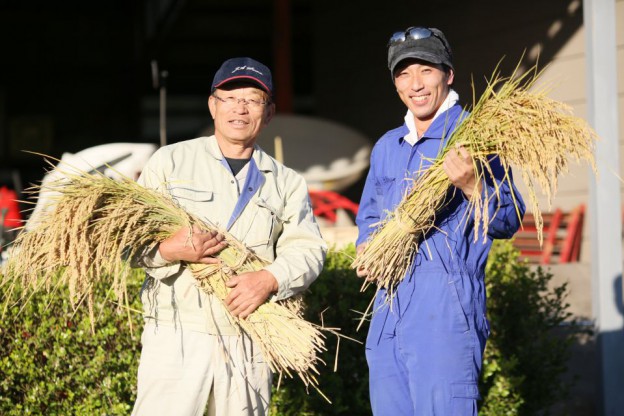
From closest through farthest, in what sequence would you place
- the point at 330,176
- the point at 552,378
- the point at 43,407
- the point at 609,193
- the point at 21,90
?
the point at 43,407
the point at 552,378
the point at 609,193
the point at 330,176
the point at 21,90

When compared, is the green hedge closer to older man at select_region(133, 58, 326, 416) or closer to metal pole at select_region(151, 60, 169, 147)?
older man at select_region(133, 58, 326, 416)

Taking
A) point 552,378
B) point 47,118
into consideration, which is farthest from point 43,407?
point 47,118

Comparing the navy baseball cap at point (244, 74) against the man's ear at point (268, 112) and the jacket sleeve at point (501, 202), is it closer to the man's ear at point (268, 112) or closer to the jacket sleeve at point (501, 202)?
the man's ear at point (268, 112)

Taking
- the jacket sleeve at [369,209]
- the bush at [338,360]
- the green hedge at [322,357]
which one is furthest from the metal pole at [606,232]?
the jacket sleeve at [369,209]

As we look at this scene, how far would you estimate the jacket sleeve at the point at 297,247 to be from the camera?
3270 mm

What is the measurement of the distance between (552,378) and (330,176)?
18.3ft

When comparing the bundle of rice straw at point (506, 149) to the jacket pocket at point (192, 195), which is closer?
the bundle of rice straw at point (506, 149)

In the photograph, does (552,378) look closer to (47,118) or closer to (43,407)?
(43,407)

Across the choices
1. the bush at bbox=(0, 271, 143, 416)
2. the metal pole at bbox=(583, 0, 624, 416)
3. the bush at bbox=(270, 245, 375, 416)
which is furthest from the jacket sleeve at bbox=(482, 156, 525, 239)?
the metal pole at bbox=(583, 0, 624, 416)

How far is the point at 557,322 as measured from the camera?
5332 mm

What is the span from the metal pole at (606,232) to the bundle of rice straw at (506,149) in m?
2.61

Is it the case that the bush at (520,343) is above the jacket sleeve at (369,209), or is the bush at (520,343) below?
below

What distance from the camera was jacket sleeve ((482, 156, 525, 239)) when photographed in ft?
10.3

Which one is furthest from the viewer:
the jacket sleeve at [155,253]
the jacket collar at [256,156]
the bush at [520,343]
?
the bush at [520,343]
